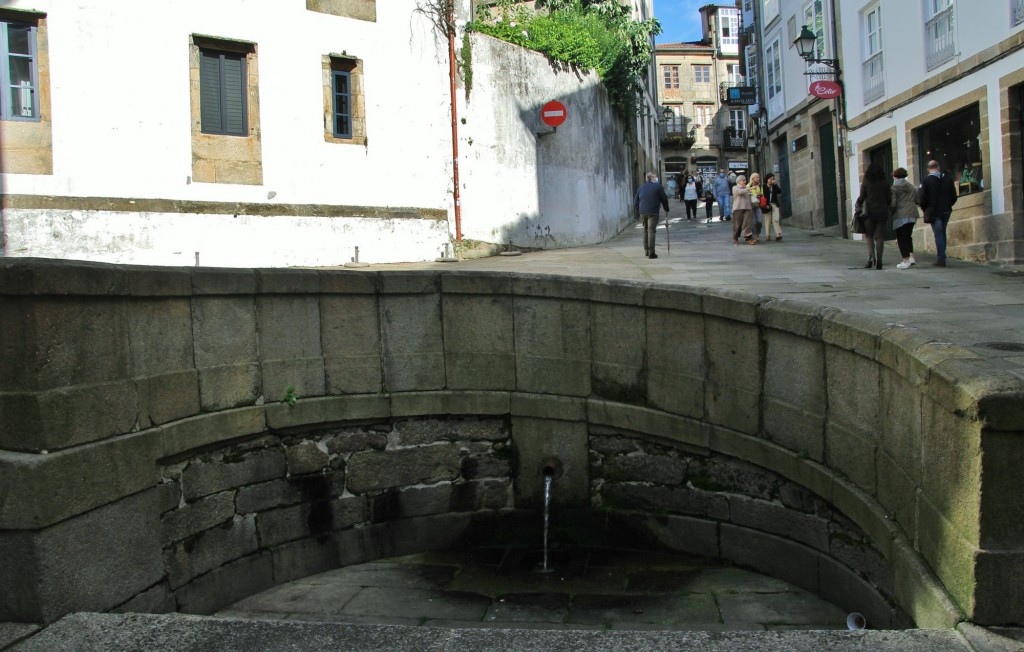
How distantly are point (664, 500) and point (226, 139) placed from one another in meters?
10.1

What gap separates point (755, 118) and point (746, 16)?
3639mm

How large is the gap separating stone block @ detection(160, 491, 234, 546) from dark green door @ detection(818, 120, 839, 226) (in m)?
17.5

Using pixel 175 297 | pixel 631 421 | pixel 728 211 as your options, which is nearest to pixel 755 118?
pixel 728 211

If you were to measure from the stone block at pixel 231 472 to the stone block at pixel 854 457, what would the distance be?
146 inches

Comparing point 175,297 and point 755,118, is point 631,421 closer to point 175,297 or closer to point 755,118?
point 175,297

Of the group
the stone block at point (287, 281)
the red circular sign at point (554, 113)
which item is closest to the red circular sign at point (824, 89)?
the red circular sign at point (554, 113)

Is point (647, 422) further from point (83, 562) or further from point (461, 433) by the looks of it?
point (83, 562)

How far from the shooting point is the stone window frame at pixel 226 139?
13.7 metres

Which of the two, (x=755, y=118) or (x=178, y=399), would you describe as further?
(x=755, y=118)

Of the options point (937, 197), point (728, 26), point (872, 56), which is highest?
point (728, 26)

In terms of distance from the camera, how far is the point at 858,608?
5047mm

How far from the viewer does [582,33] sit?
1983 cm

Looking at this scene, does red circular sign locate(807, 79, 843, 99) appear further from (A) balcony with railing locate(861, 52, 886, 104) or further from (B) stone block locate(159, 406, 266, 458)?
(B) stone block locate(159, 406, 266, 458)

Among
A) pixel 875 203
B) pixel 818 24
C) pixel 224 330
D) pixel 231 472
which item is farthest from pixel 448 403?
pixel 818 24
